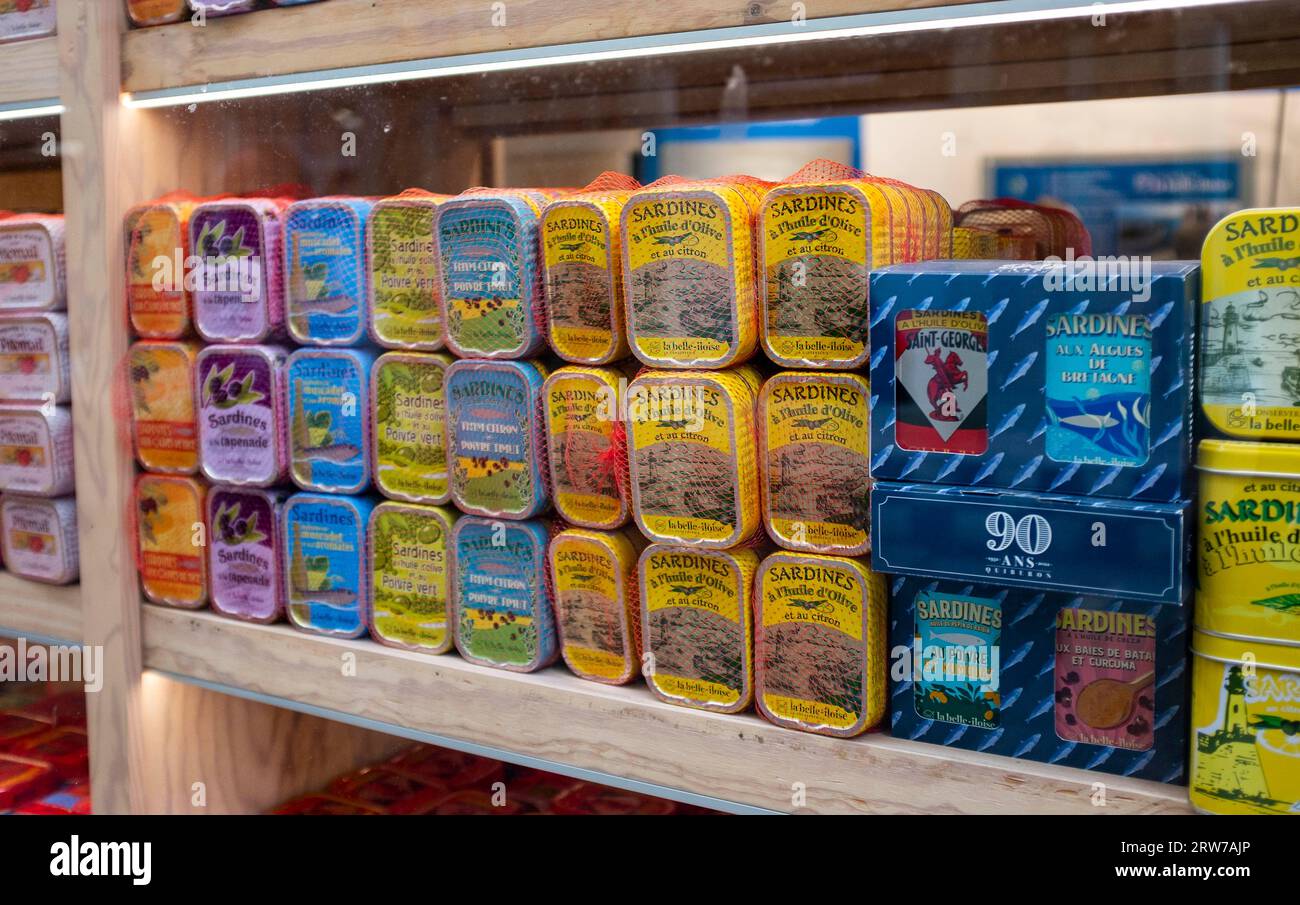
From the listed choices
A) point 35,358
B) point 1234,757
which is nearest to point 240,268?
point 35,358

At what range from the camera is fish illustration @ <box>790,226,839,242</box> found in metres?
1.42

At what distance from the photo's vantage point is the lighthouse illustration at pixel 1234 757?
1224 millimetres

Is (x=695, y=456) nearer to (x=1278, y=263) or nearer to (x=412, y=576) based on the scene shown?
(x=412, y=576)

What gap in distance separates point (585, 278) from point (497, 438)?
0.27 meters

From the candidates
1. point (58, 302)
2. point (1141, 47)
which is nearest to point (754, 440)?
point (1141, 47)

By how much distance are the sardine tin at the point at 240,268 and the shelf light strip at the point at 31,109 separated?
0.37m

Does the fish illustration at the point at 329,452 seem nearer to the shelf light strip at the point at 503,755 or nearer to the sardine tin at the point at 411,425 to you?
the sardine tin at the point at 411,425

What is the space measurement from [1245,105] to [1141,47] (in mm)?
316

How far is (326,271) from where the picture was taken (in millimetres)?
1834

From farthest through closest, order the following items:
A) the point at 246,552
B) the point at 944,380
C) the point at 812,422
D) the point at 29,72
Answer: the point at 29,72 < the point at 246,552 < the point at 812,422 < the point at 944,380

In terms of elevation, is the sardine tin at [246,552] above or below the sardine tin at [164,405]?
below
